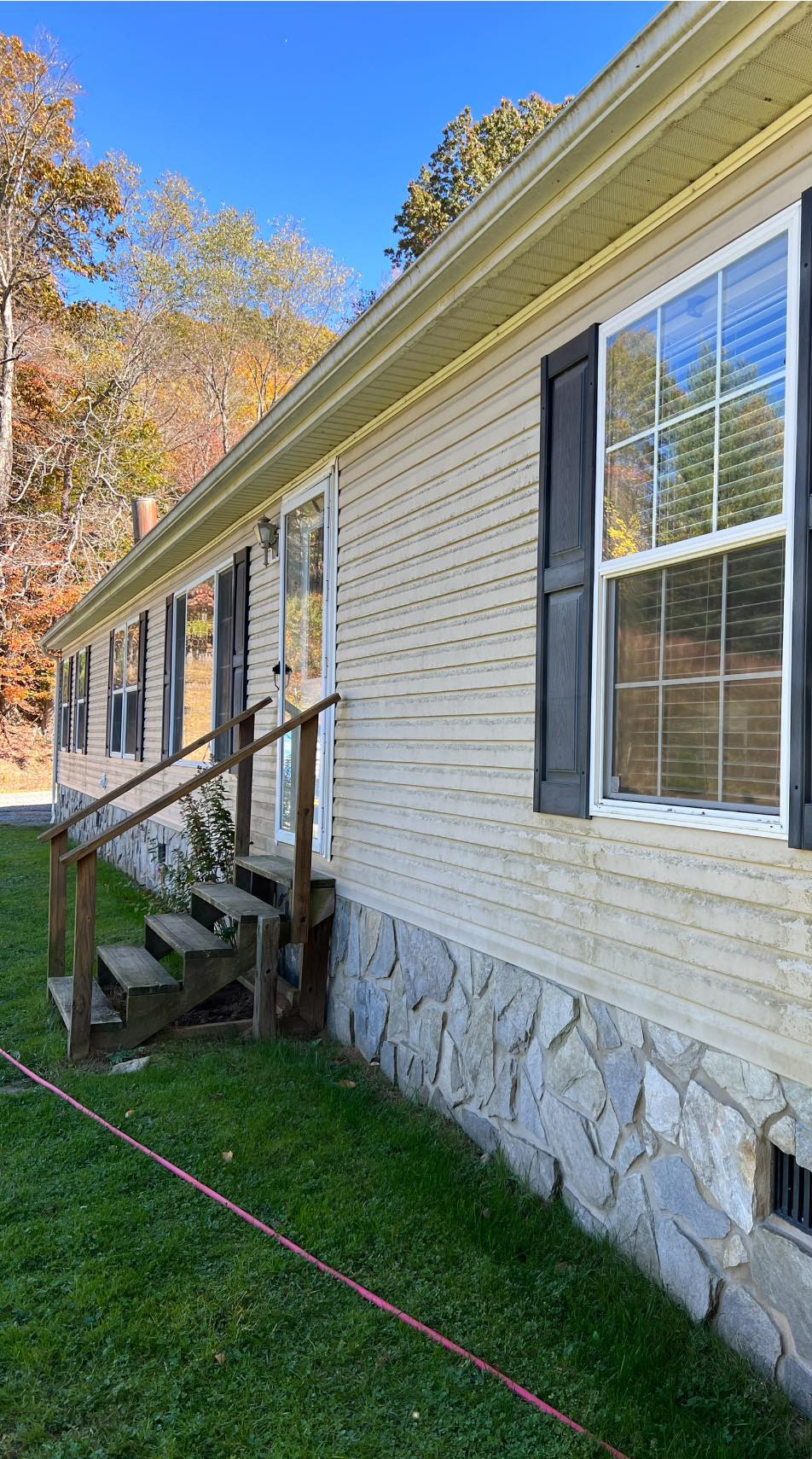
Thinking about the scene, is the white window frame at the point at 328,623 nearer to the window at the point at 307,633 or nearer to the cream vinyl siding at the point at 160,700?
the window at the point at 307,633

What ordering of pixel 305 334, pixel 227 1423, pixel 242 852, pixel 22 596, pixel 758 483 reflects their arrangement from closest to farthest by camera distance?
1. pixel 227 1423
2. pixel 758 483
3. pixel 242 852
4. pixel 22 596
5. pixel 305 334

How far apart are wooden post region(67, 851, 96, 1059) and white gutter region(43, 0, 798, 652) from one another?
2.37 meters

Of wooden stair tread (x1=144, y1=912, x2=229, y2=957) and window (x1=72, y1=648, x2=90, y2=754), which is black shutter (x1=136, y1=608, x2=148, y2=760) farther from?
wooden stair tread (x1=144, y1=912, x2=229, y2=957)

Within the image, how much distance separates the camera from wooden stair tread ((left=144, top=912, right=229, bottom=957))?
15.2ft

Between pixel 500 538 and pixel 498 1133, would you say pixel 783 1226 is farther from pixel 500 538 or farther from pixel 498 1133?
pixel 500 538

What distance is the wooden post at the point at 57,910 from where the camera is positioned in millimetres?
5266

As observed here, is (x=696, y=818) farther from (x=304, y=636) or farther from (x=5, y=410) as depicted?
(x=5, y=410)

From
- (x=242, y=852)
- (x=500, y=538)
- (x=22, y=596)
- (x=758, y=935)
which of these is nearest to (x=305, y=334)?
(x=22, y=596)

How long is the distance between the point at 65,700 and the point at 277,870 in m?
13.1

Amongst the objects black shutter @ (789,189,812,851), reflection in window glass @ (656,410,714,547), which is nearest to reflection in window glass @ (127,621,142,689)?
reflection in window glass @ (656,410,714,547)

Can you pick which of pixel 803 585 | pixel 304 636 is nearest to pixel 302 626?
pixel 304 636

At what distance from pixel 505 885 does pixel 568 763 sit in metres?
0.61

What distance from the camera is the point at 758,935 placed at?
7.54 feet

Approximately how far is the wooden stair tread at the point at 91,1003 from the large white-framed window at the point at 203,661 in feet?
7.25
